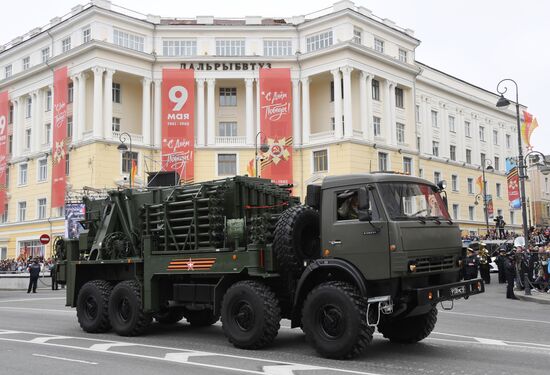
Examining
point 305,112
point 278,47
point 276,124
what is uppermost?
point 278,47

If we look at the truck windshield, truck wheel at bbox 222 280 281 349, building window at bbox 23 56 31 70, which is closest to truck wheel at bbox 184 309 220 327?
truck wheel at bbox 222 280 281 349

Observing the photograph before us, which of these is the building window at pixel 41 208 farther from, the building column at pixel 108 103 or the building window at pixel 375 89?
the building window at pixel 375 89

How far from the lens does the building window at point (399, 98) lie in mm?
62250

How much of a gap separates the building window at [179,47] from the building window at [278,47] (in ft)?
22.0

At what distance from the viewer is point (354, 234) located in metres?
10.1

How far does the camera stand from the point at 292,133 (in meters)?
57.0

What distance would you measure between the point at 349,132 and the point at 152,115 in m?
18.2

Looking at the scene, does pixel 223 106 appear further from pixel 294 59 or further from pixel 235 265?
pixel 235 265

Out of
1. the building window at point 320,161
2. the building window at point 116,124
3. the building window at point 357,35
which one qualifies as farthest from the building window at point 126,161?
the building window at point 357,35

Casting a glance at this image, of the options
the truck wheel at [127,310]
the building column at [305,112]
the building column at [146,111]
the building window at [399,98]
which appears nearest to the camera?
the truck wheel at [127,310]

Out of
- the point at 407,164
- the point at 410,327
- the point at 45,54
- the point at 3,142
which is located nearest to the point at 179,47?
the point at 45,54

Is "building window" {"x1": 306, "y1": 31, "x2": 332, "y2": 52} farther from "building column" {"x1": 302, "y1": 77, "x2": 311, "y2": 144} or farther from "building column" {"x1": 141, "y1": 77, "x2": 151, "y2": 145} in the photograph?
"building column" {"x1": 141, "y1": 77, "x2": 151, "y2": 145}

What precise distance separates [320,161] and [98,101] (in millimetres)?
20274

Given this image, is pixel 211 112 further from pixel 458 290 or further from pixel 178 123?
pixel 458 290
